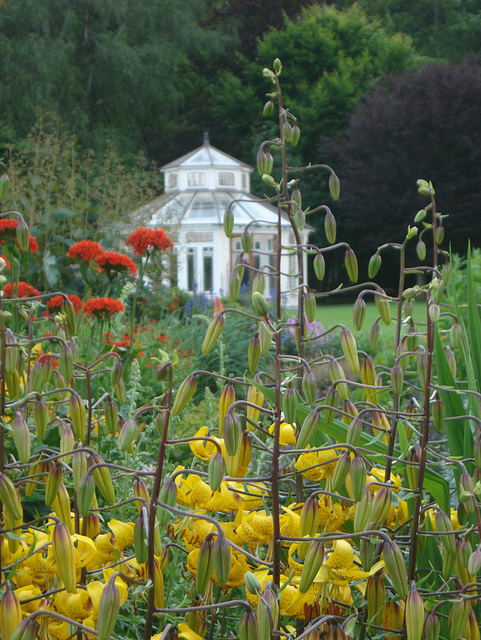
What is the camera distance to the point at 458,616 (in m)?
0.96

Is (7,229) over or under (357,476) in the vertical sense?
over

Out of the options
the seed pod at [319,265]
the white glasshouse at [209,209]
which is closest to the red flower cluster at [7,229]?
the seed pod at [319,265]

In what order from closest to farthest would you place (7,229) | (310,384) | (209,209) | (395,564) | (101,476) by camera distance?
(395,564) < (101,476) < (310,384) < (7,229) < (209,209)

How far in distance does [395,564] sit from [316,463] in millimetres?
352

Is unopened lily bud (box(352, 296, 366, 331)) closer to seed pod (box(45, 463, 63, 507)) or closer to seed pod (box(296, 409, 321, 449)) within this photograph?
seed pod (box(296, 409, 321, 449))

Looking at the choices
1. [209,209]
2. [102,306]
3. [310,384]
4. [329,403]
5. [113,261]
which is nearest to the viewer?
[310,384]

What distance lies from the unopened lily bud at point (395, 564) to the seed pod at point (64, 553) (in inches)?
15.1

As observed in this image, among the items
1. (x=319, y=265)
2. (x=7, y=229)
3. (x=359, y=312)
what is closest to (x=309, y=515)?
(x=359, y=312)

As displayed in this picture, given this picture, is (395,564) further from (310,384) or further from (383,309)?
(383,309)

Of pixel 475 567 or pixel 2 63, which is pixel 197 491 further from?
pixel 2 63

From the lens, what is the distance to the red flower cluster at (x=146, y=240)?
173 inches

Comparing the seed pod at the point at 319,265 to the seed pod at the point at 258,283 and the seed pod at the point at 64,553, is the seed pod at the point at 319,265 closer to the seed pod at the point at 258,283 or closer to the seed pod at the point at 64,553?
the seed pod at the point at 258,283

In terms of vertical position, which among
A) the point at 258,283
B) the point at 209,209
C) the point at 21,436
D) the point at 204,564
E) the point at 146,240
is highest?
the point at 209,209

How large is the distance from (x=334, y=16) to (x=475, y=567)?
23.4 m
